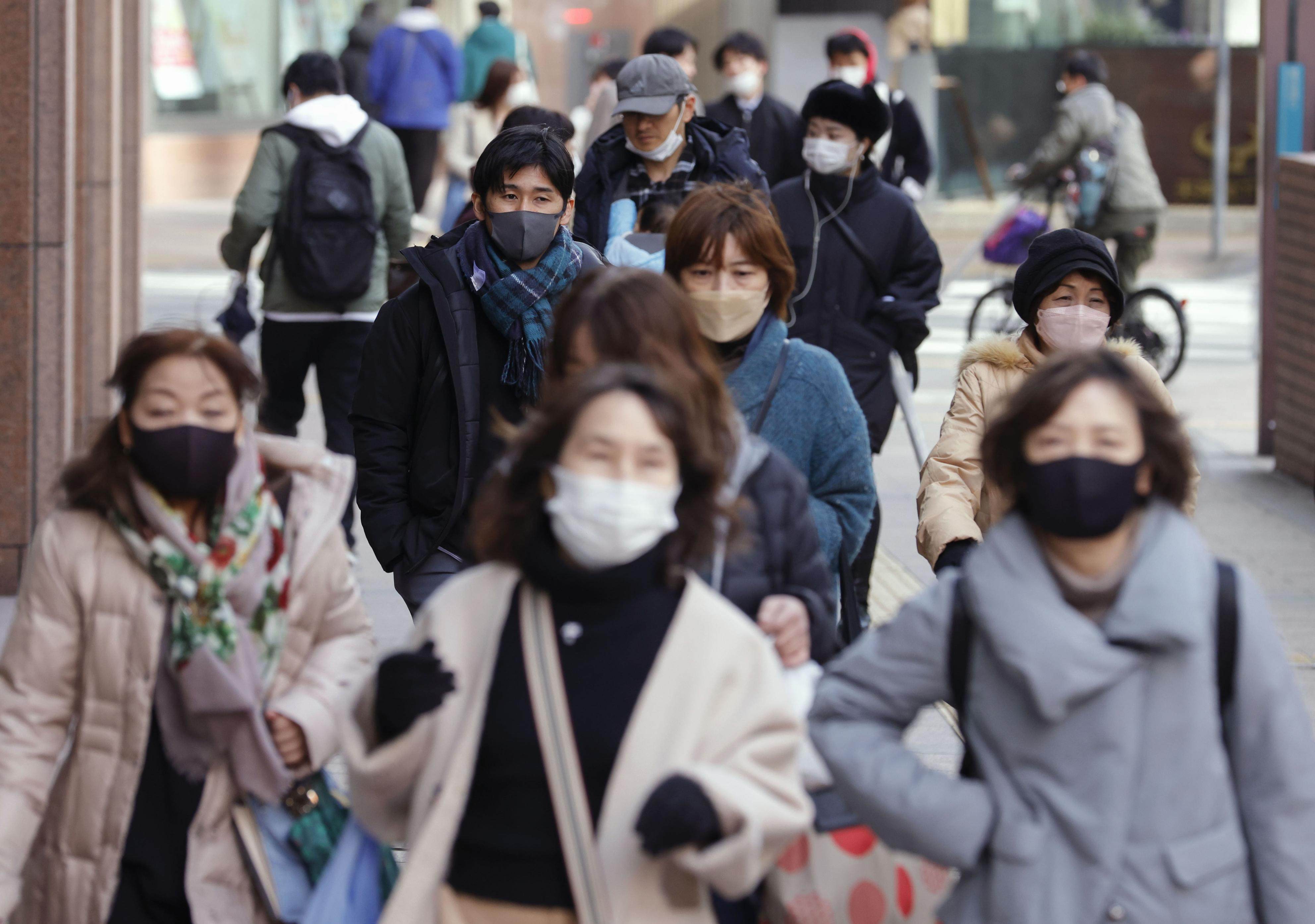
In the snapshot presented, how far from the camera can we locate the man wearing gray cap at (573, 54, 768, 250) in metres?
6.61

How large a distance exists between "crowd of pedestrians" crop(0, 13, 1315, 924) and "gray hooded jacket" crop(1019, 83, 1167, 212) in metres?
9.22

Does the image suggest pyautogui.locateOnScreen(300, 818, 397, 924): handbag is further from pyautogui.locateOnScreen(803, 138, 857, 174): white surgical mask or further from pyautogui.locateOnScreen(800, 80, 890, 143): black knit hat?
pyautogui.locateOnScreen(800, 80, 890, 143): black knit hat

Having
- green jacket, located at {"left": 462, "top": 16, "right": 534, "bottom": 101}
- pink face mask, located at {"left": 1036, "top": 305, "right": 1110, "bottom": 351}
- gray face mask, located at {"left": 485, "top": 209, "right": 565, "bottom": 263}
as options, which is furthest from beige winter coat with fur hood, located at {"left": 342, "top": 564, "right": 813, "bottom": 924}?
green jacket, located at {"left": 462, "top": 16, "right": 534, "bottom": 101}

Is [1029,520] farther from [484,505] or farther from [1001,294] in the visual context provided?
[1001,294]

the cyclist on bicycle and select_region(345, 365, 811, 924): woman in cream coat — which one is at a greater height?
the cyclist on bicycle

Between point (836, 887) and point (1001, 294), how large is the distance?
11.1m

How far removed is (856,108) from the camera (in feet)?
23.5

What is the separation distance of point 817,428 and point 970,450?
26.4 inches

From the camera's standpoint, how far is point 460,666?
3.02m

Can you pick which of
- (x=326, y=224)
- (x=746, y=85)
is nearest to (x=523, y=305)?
(x=326, y=224)

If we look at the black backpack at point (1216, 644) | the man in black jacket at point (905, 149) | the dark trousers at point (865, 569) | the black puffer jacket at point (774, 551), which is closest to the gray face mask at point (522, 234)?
the black puffer jacket at point (774, 551)

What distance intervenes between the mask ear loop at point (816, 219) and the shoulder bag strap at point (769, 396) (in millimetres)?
2814

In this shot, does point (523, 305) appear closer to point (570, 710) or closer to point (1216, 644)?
point (570, 710)

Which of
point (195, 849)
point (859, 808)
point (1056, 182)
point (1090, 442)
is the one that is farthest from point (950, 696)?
point (1056, 182)
